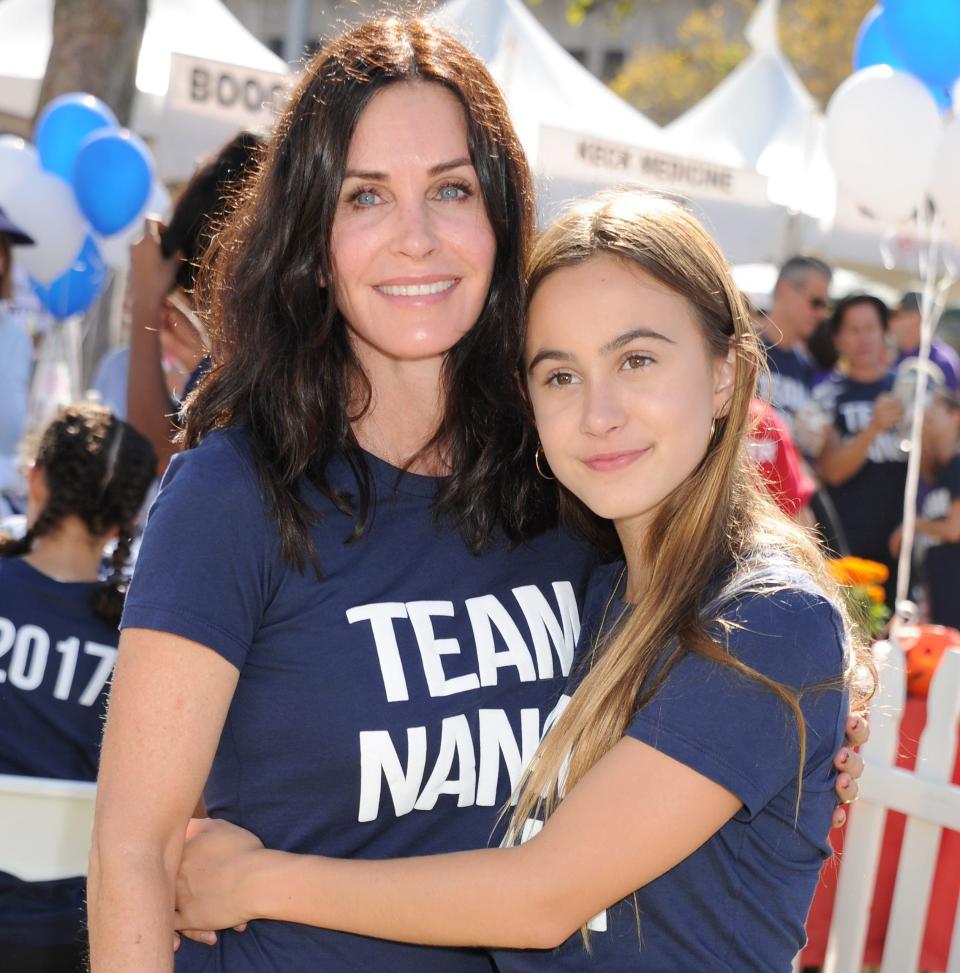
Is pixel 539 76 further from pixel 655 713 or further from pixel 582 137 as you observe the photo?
pixel 655 713

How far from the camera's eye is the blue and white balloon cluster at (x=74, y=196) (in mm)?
5367

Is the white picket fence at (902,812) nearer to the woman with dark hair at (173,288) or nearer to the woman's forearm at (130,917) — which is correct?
the woman with dark hair at (173,288)

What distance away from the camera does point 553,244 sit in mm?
→ 1896

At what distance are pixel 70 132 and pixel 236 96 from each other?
0.88 metres

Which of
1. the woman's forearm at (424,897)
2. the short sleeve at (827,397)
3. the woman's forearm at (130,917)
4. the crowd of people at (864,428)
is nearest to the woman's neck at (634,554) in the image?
the woman's forearm at (424,897)

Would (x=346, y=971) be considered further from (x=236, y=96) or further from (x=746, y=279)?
(x=746, y=279)

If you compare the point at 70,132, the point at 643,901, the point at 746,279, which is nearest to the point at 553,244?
the point at 643,901

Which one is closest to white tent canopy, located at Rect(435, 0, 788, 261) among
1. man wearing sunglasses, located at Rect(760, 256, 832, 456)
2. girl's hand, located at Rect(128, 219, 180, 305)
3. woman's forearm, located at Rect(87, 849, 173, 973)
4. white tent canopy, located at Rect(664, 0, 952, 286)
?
white tent canopy, located at Rect(664, 0, 952, 286)

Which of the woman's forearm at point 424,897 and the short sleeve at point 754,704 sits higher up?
the short sleeve at point 754,704

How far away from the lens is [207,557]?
1.52 metres

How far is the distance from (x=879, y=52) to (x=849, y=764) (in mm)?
5034

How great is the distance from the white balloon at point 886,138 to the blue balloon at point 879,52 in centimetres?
18

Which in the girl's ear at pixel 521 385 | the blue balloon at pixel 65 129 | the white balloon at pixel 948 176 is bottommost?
the girl's ear at pixel 521 385

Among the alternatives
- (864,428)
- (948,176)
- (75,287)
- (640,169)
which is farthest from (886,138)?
(75,287)
